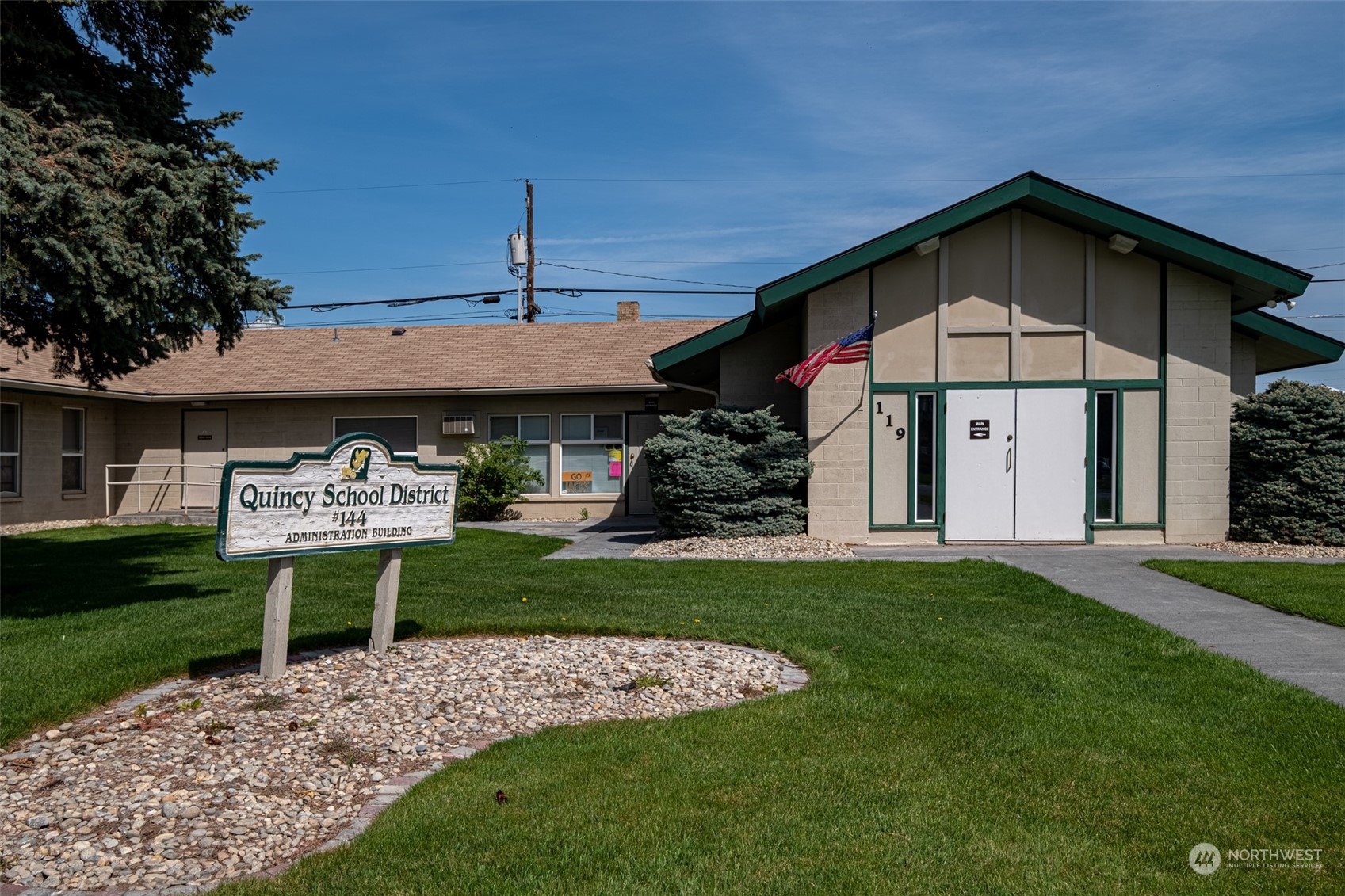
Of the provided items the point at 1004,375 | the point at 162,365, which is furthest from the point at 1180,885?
the point at 162,365

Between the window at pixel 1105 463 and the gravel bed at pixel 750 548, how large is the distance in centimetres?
367

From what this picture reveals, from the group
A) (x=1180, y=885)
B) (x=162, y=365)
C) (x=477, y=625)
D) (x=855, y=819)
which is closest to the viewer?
(x=1180, y=885)

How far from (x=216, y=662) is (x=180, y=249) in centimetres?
394

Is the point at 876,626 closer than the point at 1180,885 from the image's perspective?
No

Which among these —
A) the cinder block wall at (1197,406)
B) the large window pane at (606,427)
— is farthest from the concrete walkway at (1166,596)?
the large window pane at (606,427)

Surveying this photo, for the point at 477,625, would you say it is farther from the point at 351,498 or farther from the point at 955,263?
the point at 955,263

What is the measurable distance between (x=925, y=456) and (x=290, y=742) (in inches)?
442

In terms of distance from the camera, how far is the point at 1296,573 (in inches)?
458

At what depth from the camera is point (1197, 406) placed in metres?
14.7

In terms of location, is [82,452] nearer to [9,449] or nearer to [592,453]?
[9,449]

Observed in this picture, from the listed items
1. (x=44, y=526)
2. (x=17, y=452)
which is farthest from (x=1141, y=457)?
(x=17, y=452)

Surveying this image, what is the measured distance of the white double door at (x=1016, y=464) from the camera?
14.9 m

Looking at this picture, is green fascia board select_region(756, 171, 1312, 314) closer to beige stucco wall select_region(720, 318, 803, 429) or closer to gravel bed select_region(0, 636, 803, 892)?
beige stucco wall select_region(720, 318, 803, 429)

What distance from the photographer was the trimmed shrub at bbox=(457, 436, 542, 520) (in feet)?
67.2
